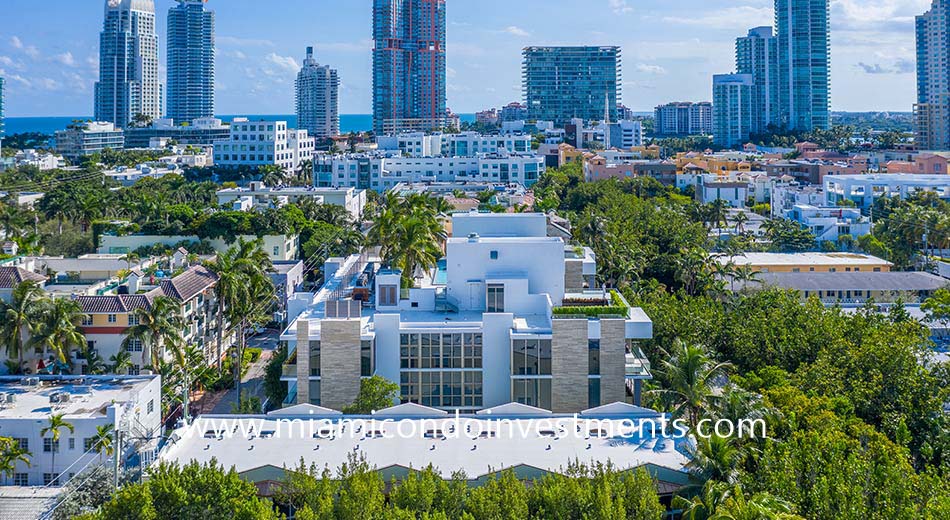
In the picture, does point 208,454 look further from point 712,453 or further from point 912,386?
point 912,386

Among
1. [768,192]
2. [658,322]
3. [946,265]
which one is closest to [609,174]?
[768,192]

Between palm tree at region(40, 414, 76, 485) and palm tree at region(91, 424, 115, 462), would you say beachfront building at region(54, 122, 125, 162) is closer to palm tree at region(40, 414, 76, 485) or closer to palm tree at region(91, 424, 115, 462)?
palm tree at region(40, 414, 76, 485)

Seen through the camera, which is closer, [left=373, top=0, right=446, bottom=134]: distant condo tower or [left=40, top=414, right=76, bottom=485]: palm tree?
[left=40, top=414, right=76, bottom=485]: palm tree

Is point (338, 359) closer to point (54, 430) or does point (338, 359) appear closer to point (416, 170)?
point (54, 430)

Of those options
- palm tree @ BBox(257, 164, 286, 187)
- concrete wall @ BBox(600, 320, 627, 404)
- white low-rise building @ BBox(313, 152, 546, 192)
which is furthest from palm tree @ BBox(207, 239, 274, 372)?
white low-rise building @ BBox(313, 152, 546, 192)

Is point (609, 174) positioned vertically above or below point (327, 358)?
above

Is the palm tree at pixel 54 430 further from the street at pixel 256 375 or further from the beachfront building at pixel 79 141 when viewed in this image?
the beachfront building at pixel 79 141
